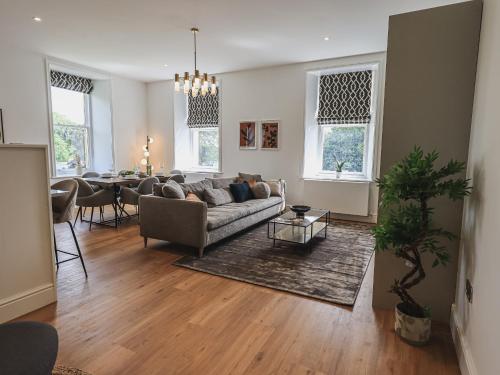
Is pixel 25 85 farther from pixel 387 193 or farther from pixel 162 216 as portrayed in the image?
pixel 387 193

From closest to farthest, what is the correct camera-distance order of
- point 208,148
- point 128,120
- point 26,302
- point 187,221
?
point 26,302
point 187,221
point 128,120
point 208,148

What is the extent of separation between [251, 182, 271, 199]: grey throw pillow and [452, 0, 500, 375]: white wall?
345 cm

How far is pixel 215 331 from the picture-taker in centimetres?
218

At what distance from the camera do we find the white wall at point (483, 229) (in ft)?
4.68

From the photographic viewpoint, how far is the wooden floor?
1.85 meters

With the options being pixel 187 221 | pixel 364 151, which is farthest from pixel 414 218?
pixel 364 151

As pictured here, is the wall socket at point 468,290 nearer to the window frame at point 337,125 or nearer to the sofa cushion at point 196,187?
the sofa cushion at point 196,187

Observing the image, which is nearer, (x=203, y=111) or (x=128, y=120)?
(x=203, y=111)

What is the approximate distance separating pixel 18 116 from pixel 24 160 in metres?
3.73

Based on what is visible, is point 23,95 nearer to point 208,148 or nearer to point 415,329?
point 208,148

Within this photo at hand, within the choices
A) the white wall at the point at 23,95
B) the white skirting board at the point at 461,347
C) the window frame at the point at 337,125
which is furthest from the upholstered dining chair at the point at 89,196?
the white skirting board at the point at 461,347

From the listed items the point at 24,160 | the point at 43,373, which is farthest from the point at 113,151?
the point at 43,373

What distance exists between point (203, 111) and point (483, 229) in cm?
634

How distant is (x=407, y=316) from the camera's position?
2064 millimetres
